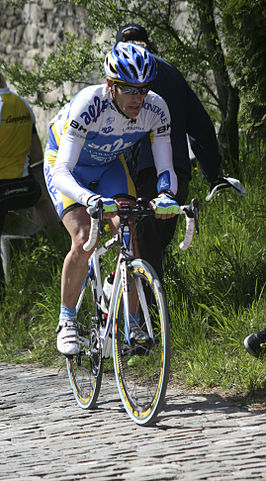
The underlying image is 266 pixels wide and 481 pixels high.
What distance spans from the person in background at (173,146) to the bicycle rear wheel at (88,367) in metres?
0.75

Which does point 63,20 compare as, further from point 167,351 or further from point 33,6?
point 167,351

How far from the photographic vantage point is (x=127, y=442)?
162 inches

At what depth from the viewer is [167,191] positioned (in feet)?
15.4

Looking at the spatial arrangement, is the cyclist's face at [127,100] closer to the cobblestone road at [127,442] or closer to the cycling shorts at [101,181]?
the cycling shorts at [101,181]

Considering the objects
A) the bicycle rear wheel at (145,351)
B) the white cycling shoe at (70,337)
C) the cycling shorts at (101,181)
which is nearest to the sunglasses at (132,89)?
the cycling shorts at (101,181)

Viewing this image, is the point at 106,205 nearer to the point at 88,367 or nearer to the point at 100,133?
the point at 100,133

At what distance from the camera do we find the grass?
5218 millimetres

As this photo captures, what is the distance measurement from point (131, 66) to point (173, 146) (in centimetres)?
133

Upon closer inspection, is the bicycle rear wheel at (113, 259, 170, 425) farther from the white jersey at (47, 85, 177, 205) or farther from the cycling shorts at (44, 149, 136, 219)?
the cycling shorts at (44, 149, 136, 219)

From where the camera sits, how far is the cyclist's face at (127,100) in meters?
4.73

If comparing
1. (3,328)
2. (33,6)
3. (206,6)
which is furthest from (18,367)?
(33,6)

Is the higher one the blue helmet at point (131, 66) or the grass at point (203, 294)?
the blue helmet at point (131, 66)

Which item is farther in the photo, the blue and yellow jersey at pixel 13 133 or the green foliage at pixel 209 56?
the blue and yellow jersey at pixel 13 133

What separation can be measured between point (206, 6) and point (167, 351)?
407cm
